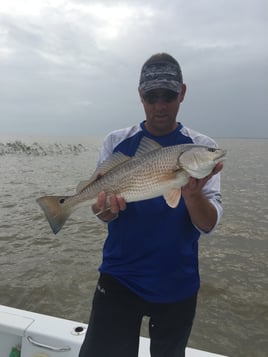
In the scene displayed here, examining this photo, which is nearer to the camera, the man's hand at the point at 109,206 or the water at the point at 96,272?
the man's hand at the point at 109,206

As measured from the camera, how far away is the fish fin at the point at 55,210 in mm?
3504

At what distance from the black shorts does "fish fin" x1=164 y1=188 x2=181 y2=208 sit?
0.92m

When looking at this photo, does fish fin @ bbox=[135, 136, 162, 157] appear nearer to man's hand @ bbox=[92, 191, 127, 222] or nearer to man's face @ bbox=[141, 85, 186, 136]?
man's face @ bbox=[141, 85, 186, 136]

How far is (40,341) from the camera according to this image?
4.10 metres

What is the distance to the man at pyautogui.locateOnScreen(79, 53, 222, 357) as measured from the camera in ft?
10.0

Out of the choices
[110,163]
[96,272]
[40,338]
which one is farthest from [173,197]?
[96,272]

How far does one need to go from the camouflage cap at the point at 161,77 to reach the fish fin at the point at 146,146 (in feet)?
1.53

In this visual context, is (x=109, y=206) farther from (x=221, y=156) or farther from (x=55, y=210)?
(x=221, y=156)

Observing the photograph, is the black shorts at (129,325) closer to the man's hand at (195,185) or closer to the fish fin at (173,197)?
the fish fin at (173,197)

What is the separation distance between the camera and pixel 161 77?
313 cm

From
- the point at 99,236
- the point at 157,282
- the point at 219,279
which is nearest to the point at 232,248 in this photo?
the point at 219,279

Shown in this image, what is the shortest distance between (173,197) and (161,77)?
113 centimetres

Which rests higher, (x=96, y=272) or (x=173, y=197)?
(x=173, y=197)

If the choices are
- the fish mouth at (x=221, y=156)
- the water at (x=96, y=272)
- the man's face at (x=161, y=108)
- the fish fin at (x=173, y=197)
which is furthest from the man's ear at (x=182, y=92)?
the water at (x=96, y=272)
